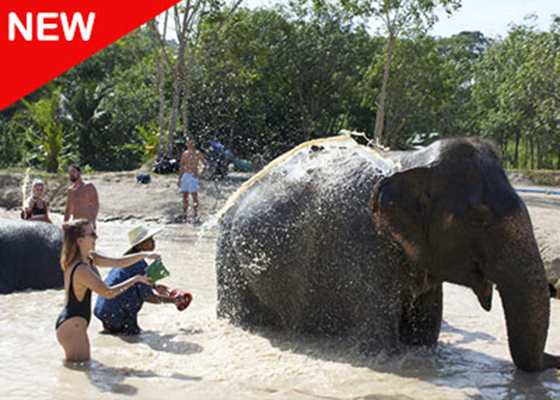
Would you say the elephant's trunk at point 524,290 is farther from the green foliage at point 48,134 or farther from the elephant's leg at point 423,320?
the green foliage at point 48,134

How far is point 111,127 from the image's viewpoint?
30.3m

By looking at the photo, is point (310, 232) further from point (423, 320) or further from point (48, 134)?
point (48, 134)

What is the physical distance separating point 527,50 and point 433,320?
84.5ft

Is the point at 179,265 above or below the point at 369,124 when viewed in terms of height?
below

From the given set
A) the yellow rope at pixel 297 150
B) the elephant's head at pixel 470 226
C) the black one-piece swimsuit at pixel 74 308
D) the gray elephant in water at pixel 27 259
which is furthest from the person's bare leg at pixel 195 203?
the elephant's head at pixel 470 226

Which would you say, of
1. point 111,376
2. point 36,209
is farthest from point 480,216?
point 36,209

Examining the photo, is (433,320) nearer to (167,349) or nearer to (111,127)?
(167,349)

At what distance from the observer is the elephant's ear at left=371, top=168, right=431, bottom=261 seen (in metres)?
4.84

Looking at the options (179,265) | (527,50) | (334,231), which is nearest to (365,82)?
(527,50)

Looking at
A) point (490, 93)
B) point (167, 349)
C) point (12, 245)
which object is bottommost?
point (167, 349)

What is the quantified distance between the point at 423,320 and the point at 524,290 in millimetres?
1382

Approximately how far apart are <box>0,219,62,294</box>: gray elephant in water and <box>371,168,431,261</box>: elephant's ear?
4.75 m

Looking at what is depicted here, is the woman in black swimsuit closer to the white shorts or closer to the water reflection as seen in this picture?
the water reflection

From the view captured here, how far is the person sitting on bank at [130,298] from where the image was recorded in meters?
6.27
